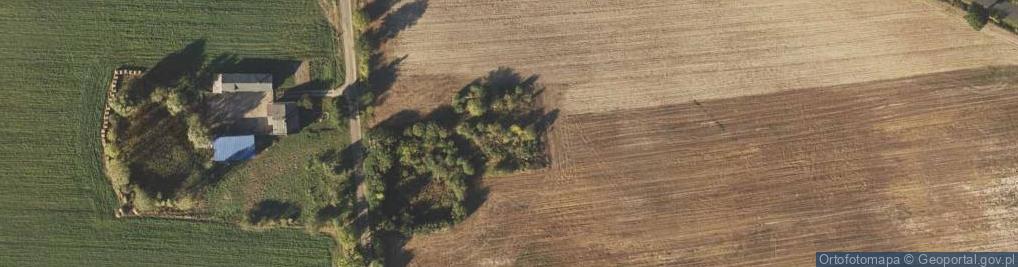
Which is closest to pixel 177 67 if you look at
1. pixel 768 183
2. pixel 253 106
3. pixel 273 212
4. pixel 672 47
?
pixel 253 106

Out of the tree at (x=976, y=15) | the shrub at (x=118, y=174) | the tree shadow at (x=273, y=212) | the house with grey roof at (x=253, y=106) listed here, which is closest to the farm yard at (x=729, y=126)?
the tree at (x=976, y=15)

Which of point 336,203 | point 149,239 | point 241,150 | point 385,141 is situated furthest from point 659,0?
point 149,239

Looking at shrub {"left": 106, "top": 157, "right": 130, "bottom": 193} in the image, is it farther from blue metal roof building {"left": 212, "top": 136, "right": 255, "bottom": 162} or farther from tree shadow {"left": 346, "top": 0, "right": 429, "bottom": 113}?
tree shadow {"left": 346, "top": 0, "right": 429, "bottom": 113}

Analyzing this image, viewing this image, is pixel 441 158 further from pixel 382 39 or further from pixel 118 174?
pixel 118 174

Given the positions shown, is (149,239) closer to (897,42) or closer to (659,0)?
(659,0)

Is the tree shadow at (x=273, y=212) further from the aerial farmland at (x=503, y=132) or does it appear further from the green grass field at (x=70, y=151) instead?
the green grass field at (x=70, y=151)

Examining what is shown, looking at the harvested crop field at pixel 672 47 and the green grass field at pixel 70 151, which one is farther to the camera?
the harvested crop field at pixel 672 47
